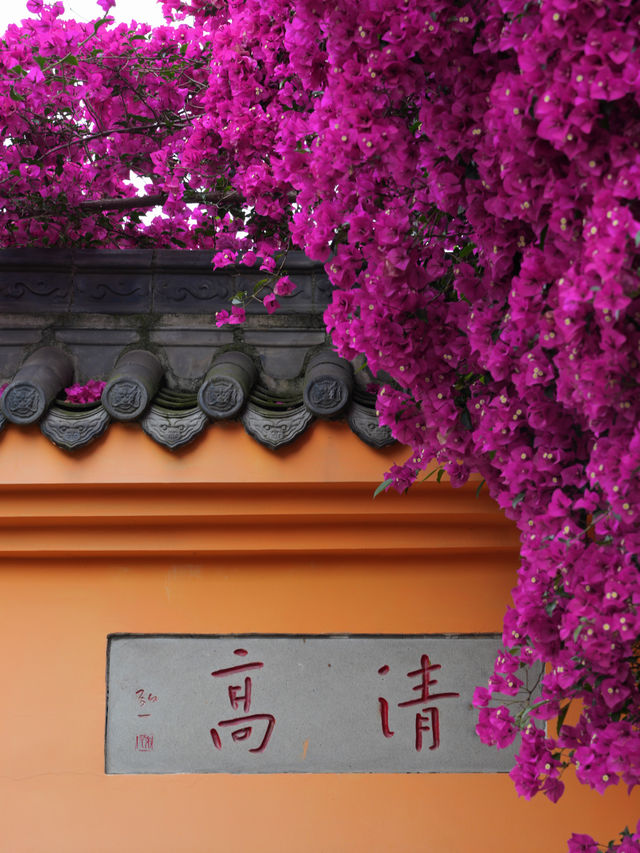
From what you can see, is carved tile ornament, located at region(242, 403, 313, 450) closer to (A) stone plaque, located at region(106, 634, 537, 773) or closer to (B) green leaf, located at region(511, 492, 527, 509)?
(A) stone plaque, located at region(106, 634, 537, 773)

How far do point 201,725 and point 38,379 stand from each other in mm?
1274

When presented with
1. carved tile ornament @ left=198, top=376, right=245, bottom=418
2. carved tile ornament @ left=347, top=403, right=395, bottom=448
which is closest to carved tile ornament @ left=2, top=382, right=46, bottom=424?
carved tile ornament @ left=198, top=376, right=245, bottom=418

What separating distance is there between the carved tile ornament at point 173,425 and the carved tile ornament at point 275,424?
0.47 feet

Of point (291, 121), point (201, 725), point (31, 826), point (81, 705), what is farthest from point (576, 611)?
point (31, 826)

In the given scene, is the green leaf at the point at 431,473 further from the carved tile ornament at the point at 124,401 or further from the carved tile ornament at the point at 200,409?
the carved tile ornament at the point at 124,401

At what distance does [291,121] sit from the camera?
2.41 meters

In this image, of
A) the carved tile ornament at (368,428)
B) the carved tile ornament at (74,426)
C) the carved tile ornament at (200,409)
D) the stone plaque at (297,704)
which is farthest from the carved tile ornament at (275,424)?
the stone plaque at (297,704)

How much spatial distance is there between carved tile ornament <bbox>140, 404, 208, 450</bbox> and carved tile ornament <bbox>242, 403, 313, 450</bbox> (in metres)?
0.14

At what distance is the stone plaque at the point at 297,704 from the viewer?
10.2 feet

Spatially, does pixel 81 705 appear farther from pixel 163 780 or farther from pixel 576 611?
Result: pixel 576 611

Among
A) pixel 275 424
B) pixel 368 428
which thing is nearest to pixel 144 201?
pixel 275 424

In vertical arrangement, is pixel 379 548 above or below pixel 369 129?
below

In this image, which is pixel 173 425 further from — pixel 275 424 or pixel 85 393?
pixel 85 393

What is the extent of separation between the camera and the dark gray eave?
2.90m
